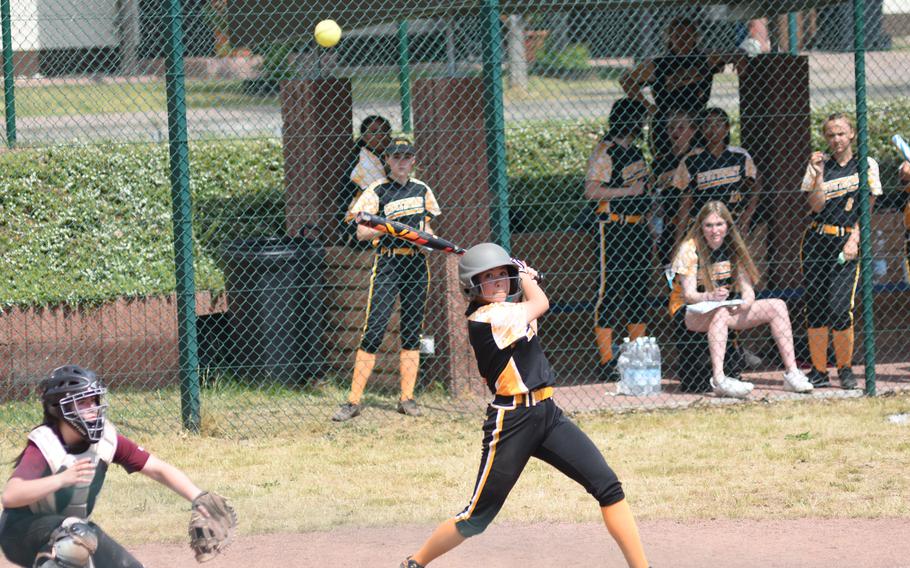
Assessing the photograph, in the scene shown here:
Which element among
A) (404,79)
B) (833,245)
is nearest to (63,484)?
(833,245)

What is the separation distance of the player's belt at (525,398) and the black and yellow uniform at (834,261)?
456 cm

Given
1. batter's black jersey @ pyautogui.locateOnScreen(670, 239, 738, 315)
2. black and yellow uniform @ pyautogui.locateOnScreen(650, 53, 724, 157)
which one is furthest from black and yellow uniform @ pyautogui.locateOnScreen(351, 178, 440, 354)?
black and yellow uniform @ pyautogui.locateOnScreen(650, 53, 724, 157)

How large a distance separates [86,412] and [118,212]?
827 centimetres

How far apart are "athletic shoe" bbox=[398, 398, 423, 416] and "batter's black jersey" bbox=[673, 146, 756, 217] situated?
2601 mm

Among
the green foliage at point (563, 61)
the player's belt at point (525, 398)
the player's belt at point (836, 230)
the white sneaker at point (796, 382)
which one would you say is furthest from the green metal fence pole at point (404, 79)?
the green foliage at point (563, 61)

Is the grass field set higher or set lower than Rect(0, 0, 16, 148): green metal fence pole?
lower

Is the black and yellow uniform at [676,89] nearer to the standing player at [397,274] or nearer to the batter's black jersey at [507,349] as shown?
the standing player at [397,274]

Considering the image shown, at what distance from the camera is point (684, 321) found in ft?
29.7

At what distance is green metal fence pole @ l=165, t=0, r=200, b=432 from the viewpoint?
8.16 metres

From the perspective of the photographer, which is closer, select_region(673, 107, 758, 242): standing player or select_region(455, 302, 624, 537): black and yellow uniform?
select_region(455, 302, 624, 537): black and yellow uniform

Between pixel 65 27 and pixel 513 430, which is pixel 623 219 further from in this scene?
pixel 65 27

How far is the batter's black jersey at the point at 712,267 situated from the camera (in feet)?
29.0

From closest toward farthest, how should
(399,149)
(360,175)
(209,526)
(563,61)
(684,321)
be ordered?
(209,526) < (399,149) < (684,321) < (360,175) < (563,61)

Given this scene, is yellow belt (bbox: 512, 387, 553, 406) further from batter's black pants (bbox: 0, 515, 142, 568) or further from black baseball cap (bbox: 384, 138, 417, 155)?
black baseball cap (bbox: 384, 138, 417, 155)
